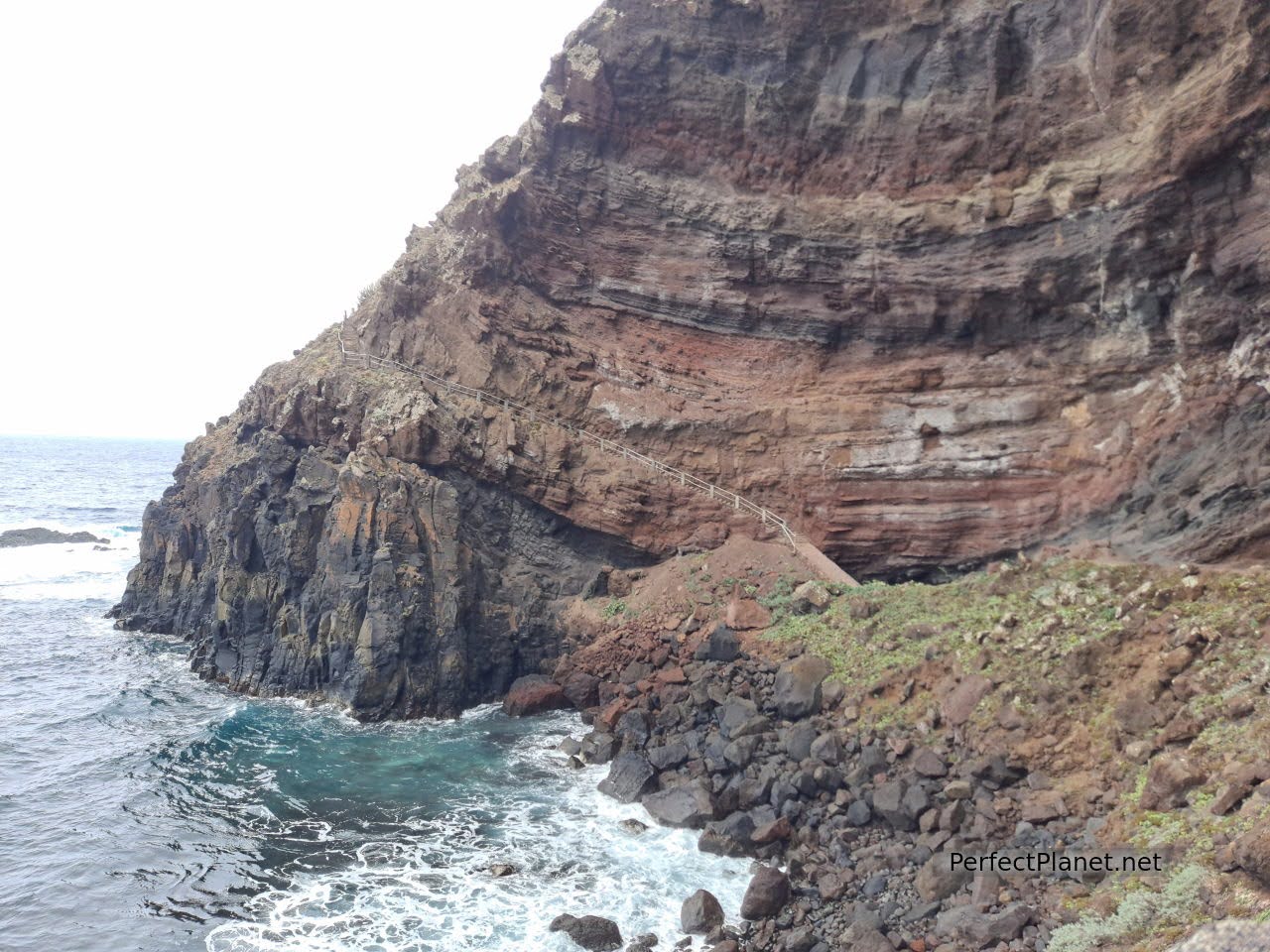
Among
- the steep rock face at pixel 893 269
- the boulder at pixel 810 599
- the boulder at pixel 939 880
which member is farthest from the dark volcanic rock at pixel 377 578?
the boulder at pixel 939 880

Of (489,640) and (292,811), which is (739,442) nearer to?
(489,640)

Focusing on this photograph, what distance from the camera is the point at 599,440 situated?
2688 cm

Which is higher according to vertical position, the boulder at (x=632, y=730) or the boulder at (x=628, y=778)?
the boulder at (x=632, y=730)

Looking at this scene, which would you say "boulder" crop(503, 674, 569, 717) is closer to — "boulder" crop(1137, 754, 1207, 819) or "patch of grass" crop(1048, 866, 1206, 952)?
"patch of grass" crop(1048, 866, 1206, 952)

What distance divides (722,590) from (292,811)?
12.0 metres

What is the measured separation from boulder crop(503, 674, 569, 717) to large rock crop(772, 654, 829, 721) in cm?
655

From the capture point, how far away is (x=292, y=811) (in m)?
17.0

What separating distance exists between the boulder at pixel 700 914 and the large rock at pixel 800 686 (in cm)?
554

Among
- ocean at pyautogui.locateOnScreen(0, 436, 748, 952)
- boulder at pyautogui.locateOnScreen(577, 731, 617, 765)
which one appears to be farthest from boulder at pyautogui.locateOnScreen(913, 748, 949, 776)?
boulder at pyautogui.locateOnScreen(577, 731, 617, 765)

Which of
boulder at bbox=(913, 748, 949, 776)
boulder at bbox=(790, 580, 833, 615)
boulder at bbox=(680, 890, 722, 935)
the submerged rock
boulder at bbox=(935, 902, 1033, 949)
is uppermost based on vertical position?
boulder at bbox=(790, 580, 833, 615)

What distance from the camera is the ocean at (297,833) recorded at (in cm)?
1332

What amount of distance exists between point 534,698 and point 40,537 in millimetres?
45887

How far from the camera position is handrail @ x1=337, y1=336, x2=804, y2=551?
25.4 metres

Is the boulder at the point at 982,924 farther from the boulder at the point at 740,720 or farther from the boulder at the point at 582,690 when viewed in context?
the boulder at the point at 582,690
